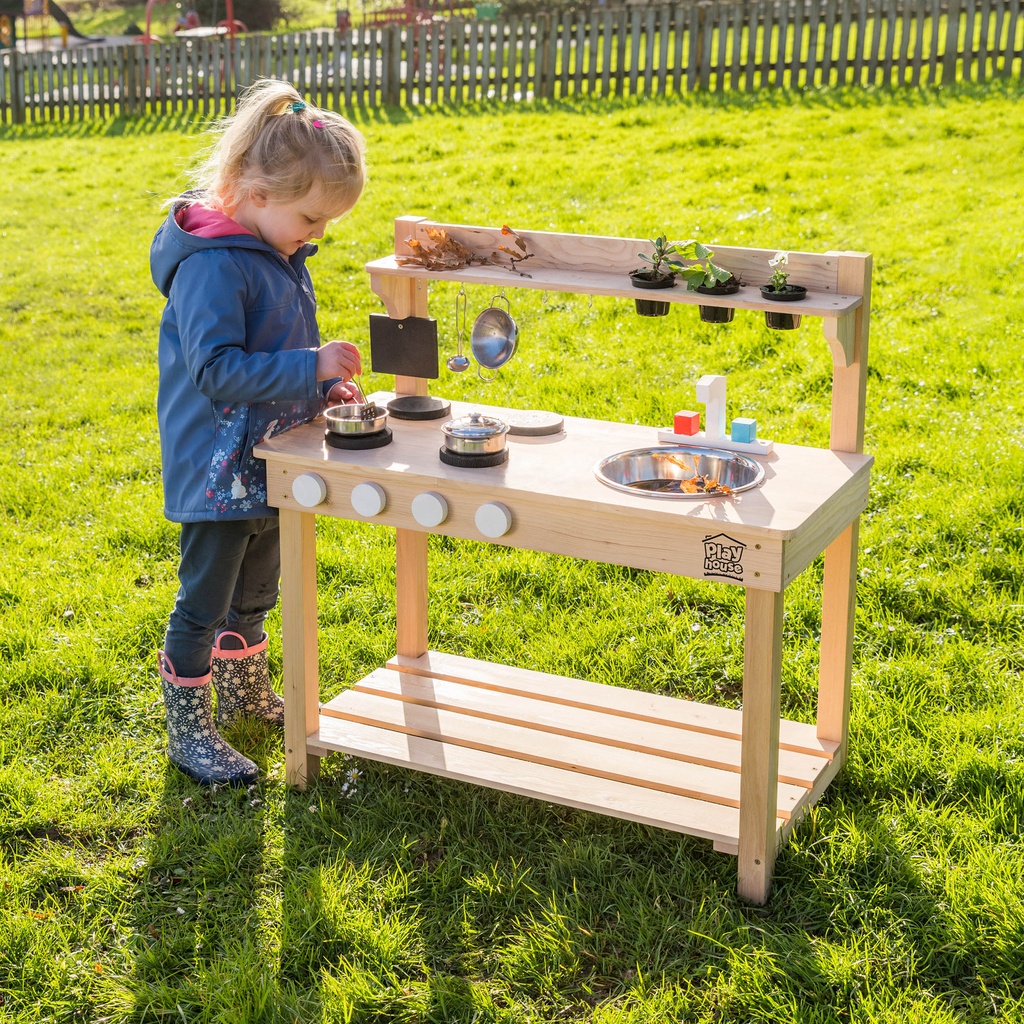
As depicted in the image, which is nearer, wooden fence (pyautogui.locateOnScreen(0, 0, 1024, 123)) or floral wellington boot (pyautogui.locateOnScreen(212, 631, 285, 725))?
floral wellington boot (pyautogui.locateOnScreen(212, 631, 285, 725))

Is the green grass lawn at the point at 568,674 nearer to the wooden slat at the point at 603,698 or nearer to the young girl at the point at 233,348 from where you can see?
the wooden slat at the point at 603,698

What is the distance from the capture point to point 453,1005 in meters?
2.53

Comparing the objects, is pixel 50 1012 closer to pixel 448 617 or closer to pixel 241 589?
pixel 241 589

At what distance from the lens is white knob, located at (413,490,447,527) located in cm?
287

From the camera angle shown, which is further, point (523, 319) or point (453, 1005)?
point (523, 319)

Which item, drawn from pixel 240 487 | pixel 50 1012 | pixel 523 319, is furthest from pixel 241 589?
pixel 523 319

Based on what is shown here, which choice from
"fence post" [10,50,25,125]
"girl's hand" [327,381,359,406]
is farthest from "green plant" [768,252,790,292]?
"fence post" [10,50,25,125]

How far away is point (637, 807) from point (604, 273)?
1286 mm

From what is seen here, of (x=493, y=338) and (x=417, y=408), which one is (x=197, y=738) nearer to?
(x=417, y=408)

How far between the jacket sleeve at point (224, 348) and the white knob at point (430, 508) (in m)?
0.34

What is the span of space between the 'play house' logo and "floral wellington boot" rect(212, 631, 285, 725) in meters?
1.47

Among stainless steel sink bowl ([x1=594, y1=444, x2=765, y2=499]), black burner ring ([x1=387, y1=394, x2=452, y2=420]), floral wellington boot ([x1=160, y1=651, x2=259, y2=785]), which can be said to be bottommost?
floral wellington boot ([x1=160, y1=651, x2=259, y2=785])

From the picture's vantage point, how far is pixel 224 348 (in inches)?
115

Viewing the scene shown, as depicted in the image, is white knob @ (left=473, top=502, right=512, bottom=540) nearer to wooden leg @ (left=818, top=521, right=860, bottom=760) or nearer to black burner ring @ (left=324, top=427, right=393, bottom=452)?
black burner ring @ (left=324, top=427, right=393, bottom=452)
